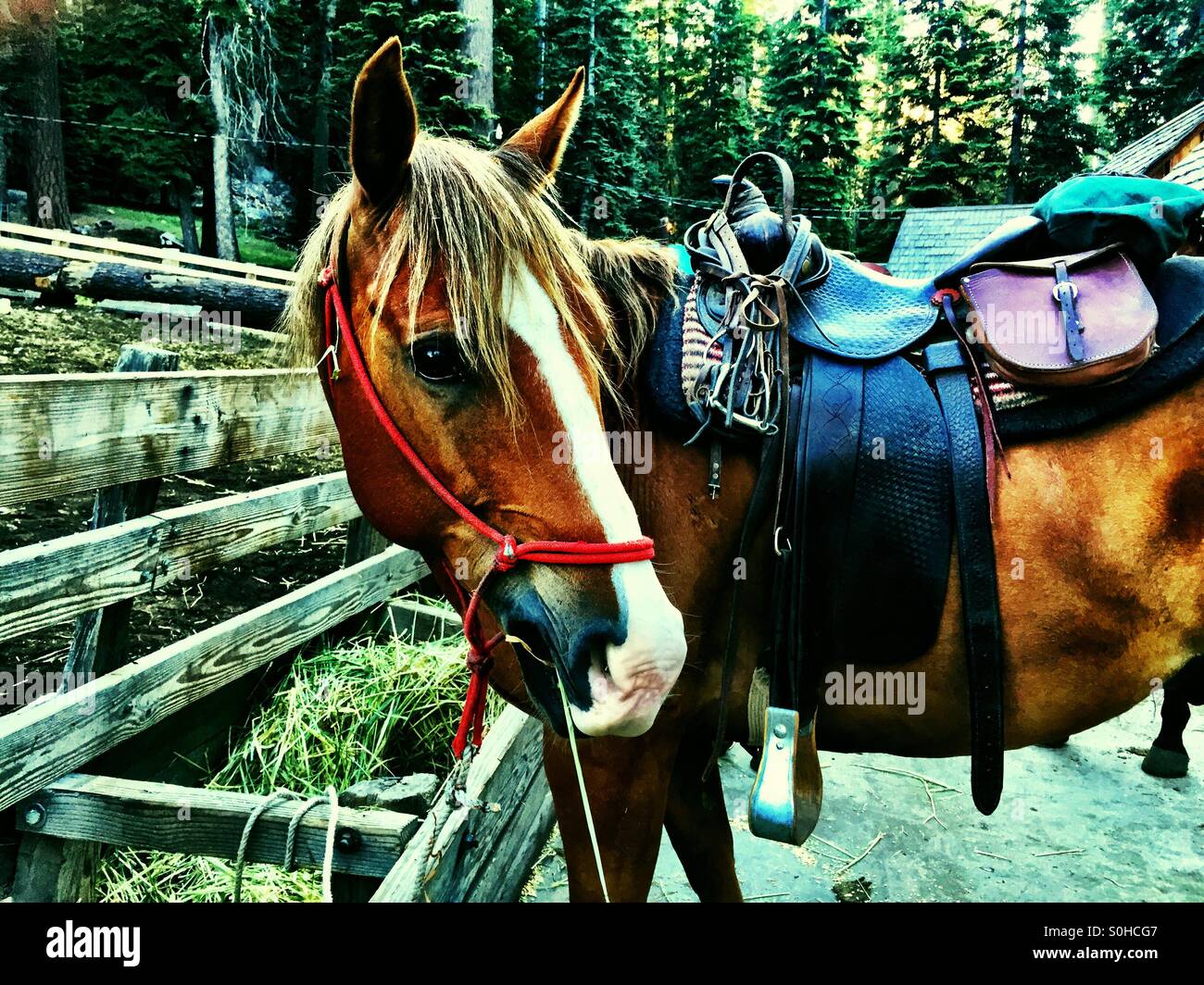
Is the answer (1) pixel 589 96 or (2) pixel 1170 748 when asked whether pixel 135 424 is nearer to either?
(2) pixel 1170 748

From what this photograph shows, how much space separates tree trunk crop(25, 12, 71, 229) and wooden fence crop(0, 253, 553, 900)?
43.8 ft

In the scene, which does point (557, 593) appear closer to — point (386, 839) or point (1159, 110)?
point (386, 839)

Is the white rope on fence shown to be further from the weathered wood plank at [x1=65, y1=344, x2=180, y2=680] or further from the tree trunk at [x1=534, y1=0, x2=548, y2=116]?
the tree trunk at [x1=534, y1=0, x2=548, y2=116]

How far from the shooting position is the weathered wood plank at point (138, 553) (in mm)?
1839

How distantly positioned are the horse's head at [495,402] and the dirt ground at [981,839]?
78.0 inches

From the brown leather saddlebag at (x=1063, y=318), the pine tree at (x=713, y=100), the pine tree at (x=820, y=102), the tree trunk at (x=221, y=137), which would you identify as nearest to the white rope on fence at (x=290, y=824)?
the brown leather saddlebag at (x=1063, y=318)

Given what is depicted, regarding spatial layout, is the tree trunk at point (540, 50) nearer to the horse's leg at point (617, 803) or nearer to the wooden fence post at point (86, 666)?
the wooden fence post at point (86, 666)

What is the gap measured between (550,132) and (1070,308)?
129cm

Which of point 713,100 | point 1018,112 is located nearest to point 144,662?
point 713,100

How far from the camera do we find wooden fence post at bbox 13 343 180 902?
2.14 metres

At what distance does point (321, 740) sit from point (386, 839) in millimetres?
1067

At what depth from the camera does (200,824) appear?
6.82 ft

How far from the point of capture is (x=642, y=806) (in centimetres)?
173

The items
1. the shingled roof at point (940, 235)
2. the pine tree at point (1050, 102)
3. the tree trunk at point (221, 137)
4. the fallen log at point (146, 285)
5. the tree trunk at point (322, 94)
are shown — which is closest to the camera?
the fallen log at point (146, 285)
